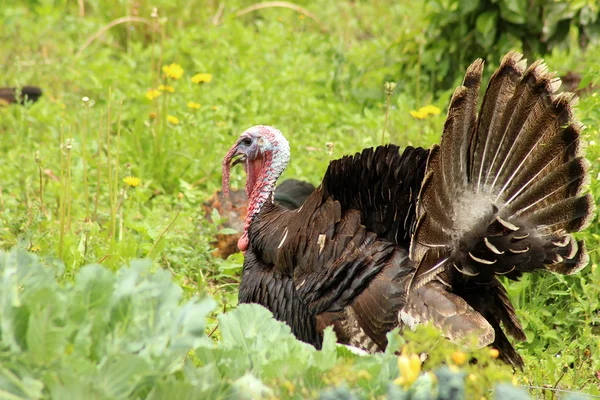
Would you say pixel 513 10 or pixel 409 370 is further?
pixel 513 10

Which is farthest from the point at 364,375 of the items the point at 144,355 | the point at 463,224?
the point at 463,224

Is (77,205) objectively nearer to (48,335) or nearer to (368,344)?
(368,344)

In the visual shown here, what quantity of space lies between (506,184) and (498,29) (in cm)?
335

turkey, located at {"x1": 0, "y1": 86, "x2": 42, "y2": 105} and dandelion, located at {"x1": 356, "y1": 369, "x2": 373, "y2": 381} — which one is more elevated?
dandelion, located at {"x1": 356, "y1": 369, "x2": 373, "y2": 381}

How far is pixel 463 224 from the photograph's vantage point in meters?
3.41

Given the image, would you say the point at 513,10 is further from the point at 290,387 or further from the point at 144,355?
the point at 144,355

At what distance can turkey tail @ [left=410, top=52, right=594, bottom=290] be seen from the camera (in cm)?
337

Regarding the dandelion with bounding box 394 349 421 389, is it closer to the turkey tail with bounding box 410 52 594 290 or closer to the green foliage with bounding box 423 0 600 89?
the turkey tail with bounding box 410 52 594 290

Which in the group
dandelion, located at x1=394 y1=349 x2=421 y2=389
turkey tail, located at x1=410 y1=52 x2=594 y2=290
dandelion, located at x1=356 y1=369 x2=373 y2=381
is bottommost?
dandelion, located at x1=356 y1=369 x2=373 y2=381

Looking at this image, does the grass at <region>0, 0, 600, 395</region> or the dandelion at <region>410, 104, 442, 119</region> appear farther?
the dandelion at <region>410, 104, 442, 119</region>

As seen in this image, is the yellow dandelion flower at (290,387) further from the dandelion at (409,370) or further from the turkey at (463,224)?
the turkey at (463,224)

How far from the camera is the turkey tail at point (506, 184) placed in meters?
3.37

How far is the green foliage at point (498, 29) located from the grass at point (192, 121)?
0.79 ft

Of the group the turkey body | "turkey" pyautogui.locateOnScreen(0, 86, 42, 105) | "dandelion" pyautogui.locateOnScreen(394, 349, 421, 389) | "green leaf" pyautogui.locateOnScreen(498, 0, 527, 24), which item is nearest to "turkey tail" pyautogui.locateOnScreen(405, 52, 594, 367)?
the turkey body
